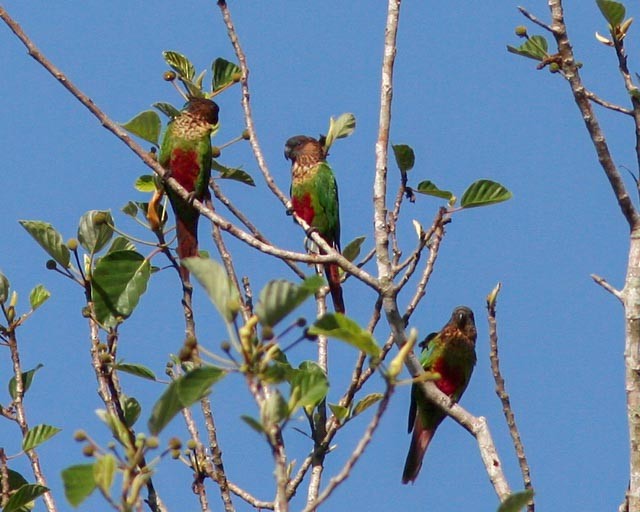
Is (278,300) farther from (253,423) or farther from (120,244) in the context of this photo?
(120,244)

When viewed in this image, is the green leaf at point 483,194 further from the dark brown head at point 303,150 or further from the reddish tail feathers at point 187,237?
the dark brown head at point 303,150

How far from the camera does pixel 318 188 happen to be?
6953 millimetres

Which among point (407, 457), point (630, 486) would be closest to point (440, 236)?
point (630, 486)

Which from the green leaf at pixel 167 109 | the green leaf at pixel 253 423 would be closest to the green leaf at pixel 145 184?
the green leaf at pixel 167 109

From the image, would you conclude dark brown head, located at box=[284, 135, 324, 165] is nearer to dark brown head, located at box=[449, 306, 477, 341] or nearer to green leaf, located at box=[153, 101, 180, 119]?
dark brown head, located at box=[449, 306, 477, 341]

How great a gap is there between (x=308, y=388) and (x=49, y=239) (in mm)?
1537

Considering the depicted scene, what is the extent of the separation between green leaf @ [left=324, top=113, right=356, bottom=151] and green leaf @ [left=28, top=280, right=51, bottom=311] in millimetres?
1334

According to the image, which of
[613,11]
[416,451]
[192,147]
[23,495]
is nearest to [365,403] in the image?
[23,495]

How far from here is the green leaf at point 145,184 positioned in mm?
4555

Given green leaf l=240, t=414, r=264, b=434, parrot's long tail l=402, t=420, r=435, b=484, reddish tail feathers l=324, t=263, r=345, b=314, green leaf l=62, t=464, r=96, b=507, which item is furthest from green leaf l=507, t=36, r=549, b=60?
parrot's long tail l=402, t=420, r=435, b=484

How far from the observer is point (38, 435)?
351 centimetres

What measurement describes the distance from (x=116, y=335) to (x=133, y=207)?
2.51 ft

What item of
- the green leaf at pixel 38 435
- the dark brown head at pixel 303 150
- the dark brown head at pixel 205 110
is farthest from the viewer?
the dark brown head at pixel 303 150

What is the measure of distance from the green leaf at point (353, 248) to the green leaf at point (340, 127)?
487 mm
